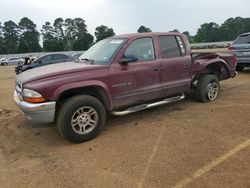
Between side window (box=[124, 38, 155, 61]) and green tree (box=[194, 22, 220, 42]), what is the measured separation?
10575 centimetres

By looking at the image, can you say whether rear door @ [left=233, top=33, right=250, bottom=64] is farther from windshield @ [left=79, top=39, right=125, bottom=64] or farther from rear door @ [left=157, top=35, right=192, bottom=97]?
windshield @ [left=79, top=39, right=125, bottom=64]

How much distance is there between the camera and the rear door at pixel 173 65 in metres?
6.05

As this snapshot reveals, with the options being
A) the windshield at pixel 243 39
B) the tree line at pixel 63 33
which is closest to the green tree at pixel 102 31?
the tree line at pixel 63 33

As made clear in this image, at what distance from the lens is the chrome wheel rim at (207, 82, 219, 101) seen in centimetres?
707

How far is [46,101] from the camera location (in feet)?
15.2

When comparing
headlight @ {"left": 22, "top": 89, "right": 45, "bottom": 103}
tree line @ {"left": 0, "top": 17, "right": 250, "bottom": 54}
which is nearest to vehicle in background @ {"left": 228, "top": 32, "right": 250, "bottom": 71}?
headlight @ {"left": 22, "top": 89, "right": 45, "bottom": 103}

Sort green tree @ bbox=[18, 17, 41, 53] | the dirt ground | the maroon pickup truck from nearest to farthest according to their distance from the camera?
the dirt ground → the maroon pickup truck → green tree @ bbox=[18, 17, 41, 53]

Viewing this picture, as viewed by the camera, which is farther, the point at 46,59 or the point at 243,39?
the point at 46,59

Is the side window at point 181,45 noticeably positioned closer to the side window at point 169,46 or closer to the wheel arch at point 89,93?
the side window at point 169,46

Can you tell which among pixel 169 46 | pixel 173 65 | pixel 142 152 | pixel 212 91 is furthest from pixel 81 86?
pixel 212 91

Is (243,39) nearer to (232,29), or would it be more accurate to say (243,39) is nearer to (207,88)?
(207,88)

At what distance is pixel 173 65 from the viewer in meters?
6.14

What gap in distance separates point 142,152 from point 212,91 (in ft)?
11.6

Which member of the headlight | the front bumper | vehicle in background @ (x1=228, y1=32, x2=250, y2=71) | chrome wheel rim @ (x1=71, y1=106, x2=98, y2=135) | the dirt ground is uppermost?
vehicle in background @ (x1=228, y1=32, x2=250, y2=71)
